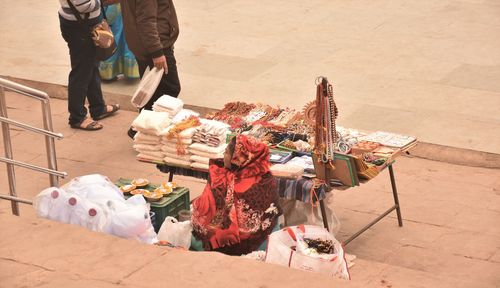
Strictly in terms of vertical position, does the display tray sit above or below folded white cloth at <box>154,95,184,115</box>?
below

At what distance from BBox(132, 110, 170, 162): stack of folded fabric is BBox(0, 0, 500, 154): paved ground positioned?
282cm

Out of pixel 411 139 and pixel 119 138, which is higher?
pixel 411 139

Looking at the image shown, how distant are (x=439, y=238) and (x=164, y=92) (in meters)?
3.19

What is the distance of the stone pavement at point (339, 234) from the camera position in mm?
6230

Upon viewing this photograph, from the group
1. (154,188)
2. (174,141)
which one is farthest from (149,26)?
(154,188)

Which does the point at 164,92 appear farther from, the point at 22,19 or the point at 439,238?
the point at 22,19

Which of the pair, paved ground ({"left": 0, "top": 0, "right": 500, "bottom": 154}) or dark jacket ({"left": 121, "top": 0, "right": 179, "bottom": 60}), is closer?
dark jacket ({"left": 121, "top": 0, "right": 179, "bottom": 60})

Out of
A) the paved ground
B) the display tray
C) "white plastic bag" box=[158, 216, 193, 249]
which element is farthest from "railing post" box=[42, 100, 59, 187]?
the paved ground

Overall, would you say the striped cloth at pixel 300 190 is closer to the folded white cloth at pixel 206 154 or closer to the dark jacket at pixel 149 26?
the folded white cloth at pixel 206 154

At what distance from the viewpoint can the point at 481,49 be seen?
13.0 metres

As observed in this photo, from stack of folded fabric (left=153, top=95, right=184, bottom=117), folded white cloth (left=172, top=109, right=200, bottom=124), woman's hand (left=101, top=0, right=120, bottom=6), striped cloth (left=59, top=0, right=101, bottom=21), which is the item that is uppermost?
striped cloth (left=59, top=0, right=101, bottom=21)

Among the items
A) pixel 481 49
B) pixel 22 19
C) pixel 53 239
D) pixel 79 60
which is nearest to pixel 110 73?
pixel 79 60

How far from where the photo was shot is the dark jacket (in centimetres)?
972

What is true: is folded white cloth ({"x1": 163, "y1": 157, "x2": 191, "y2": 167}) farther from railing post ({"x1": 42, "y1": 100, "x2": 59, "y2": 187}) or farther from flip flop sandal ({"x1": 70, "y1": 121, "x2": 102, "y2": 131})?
flip flop sandal ({"x1": 70, "y1": 121, "x2": 102, "y2": 131})
